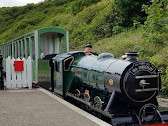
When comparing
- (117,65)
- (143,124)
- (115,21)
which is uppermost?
(115,21)

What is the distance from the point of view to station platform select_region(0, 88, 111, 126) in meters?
5.26

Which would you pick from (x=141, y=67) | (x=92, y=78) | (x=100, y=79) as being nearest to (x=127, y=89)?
(x=141, y=67)

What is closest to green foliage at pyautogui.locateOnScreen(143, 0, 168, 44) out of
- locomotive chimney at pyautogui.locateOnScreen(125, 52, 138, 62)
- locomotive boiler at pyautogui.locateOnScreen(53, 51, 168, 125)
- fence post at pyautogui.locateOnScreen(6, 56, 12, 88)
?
locomotive boiler at pyautogui.locateOnScreen(53, 51, 168, 125)

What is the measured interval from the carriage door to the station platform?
2.43 ft

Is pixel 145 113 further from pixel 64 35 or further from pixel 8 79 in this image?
pixel 64 35

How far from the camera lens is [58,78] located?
910cm

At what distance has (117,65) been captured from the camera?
580 centimetres

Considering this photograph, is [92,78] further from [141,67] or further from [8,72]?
[8,72]

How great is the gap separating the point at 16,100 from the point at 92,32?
1644cm

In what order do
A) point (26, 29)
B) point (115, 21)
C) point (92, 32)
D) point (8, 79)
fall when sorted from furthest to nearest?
point (26, 29)
point (92, 32)
point (115, 21)
point (8, 79)

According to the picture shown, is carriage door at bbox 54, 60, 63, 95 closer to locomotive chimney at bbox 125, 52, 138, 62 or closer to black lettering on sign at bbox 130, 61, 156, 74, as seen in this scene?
locomotive chimney at bbox 125, 52, 138, 62

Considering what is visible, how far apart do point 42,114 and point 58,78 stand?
10.2ft

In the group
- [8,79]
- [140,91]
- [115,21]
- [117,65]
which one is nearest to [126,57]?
[117,65]

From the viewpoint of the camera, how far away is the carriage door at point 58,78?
28.7 ft
